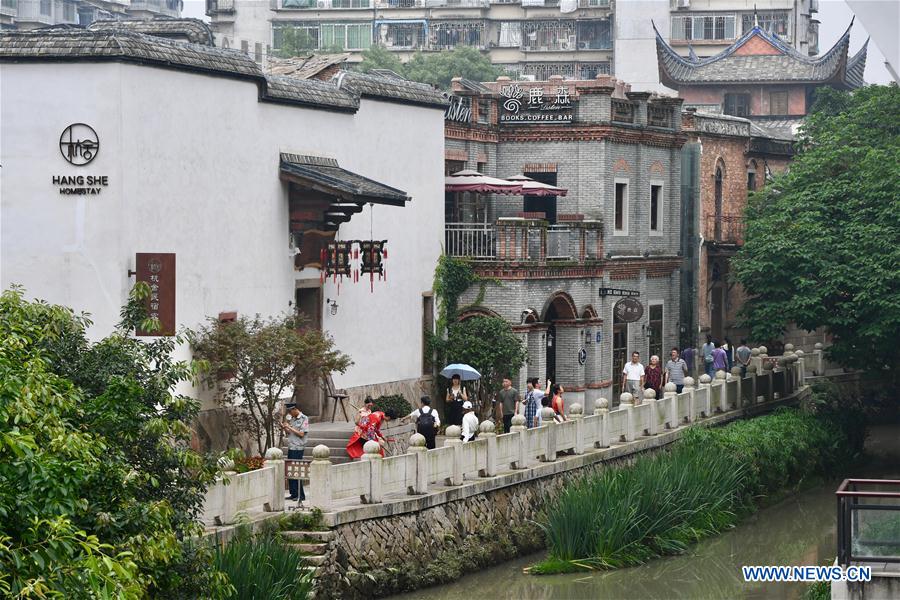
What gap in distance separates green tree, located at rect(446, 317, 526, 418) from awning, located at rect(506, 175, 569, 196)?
437 centimetres

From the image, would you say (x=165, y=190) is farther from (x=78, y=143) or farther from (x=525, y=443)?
(x=525, y=443)

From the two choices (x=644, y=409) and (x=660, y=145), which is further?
(x=660, y=145)

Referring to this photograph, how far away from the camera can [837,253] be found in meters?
39.0

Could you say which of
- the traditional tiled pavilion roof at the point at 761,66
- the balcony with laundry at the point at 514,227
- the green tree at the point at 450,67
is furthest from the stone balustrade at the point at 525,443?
the green tree at the point at 450,67

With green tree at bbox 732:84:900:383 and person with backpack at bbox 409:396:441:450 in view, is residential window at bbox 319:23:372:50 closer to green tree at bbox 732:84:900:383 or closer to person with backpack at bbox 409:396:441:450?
green tree at bbox 732:84:900:383

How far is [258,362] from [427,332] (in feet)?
28.5

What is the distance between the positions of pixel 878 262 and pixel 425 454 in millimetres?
16816

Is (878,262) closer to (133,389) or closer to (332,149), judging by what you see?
(332,149)

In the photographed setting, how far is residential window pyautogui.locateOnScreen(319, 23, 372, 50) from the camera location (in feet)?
350

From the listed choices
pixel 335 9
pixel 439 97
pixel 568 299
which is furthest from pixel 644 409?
pixel 335 9

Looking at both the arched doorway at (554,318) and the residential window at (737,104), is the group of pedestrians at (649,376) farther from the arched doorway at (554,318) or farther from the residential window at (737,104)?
the residential window at (737,104)

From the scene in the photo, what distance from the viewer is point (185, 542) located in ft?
56.9

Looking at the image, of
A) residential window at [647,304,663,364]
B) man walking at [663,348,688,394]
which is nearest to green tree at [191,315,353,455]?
man walking at [663,348,688,394]

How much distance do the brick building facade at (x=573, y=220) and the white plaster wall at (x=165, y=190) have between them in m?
5.56
